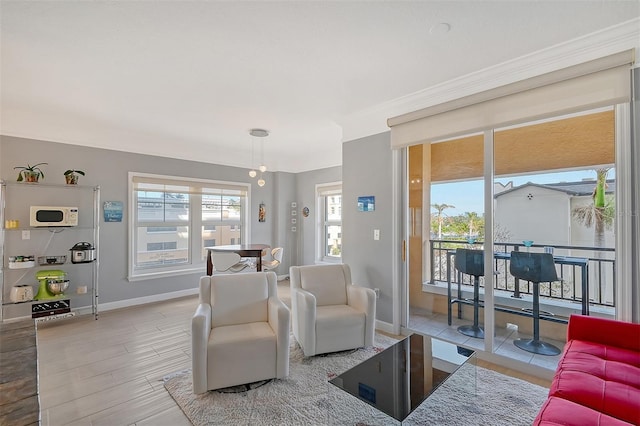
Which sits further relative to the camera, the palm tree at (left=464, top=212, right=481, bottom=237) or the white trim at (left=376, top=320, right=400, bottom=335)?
the white trim at (left=376, top=320, right=400, bottom=335)

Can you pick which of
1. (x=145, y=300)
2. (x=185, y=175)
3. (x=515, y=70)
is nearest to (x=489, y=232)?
(x=515, y=70)

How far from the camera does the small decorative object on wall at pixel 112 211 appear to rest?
14.3ft

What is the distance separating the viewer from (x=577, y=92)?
7.34ft

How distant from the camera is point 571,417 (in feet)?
4.20

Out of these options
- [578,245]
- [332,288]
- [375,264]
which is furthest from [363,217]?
[578,245]

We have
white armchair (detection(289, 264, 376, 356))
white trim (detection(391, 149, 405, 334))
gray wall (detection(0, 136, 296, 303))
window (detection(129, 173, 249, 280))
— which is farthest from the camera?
window (detection(129, 173, 249, 280))

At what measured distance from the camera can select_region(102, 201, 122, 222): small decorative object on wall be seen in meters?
4.37

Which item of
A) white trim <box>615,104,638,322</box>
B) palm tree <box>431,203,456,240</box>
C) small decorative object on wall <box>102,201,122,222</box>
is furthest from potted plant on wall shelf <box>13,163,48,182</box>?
white trim <box>615,104,638,322</box>

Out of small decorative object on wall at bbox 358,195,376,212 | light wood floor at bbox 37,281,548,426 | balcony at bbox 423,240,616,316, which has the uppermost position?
small decorative object on wall at bbox 358,195,376,212

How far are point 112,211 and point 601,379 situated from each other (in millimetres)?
5581

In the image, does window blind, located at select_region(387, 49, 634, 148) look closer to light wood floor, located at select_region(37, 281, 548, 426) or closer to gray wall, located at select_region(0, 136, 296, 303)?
light wood floor, located at select_region(37, 281, 548, 426)

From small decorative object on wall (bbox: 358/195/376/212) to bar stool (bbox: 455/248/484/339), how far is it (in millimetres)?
1103

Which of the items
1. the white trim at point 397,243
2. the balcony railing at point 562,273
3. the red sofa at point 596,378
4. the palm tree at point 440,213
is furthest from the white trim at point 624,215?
the white trim at point 397,243

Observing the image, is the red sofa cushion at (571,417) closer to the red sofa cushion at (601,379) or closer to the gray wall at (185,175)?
the red sofa cushion at (601,379)
